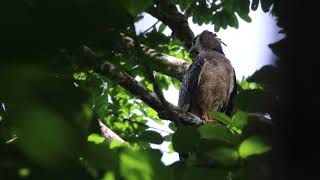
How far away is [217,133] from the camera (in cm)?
184

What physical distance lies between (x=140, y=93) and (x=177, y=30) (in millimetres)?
1791

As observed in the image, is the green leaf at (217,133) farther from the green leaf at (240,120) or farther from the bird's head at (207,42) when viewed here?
the bird's head at (207,42)

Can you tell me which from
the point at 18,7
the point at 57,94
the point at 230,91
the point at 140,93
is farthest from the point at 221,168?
the point at 230,91

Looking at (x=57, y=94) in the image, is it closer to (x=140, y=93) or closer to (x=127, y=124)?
(x=140, y=93)

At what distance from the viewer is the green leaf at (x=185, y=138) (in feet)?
5.71

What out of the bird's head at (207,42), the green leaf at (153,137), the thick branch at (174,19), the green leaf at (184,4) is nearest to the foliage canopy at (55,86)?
the green leaf at (153,137)

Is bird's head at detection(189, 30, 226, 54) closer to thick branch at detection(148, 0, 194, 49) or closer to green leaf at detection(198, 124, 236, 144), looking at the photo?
thick branch at detection(148, 0, 194, 49)

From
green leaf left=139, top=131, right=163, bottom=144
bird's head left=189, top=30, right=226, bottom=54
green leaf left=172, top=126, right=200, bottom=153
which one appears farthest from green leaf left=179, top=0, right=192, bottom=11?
green leaf left=172, top=126, right=200, bottom=153

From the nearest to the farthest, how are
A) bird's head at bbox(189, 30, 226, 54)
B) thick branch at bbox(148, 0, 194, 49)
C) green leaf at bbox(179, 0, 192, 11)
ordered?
green leaf at bbox(179, 0, 192, 11) < thick branch at bbox(148, 0, 194, 49) < bird's head at bbox(189, 30, 226, 54)

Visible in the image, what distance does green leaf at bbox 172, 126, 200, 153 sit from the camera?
1741 millimetres

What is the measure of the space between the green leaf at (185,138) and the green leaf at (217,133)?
0.16 ft

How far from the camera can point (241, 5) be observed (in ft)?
15.4

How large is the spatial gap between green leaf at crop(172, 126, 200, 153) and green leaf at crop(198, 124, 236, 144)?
47mm

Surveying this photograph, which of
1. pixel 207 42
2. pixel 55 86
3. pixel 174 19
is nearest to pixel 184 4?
pixel 174 19
